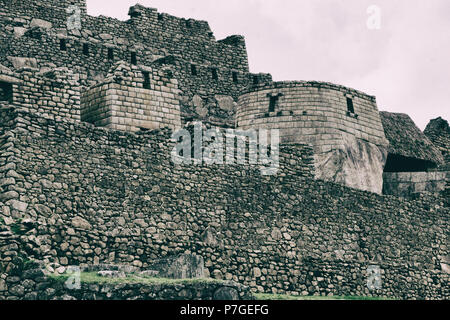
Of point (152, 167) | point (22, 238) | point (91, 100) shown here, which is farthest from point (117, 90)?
point (22, 238)

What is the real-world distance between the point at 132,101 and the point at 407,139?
42.5 ft

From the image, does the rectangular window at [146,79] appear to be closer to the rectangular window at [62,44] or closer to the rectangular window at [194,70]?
the rectangular window at [62,44]

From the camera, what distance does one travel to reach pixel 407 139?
147 ft

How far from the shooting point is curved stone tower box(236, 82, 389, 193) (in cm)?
3919

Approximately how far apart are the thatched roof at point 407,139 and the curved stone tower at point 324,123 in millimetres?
2504

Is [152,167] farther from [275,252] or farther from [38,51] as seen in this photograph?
[38,51]

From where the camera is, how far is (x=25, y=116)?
100 ft

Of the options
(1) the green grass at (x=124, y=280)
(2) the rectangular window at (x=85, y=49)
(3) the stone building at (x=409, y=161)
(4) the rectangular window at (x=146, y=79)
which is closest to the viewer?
(1) the green grass at (x=124, y=280)

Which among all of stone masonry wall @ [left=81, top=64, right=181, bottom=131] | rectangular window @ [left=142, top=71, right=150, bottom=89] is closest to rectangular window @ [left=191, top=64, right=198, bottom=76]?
stone masonry wall @ [left=81, top=64, right=181, bottom=131]

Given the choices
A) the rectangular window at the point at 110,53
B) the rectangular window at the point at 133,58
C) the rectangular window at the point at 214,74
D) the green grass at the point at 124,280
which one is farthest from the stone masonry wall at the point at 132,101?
the rectangular window at the point at 214,74

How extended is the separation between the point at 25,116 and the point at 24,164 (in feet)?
4.14

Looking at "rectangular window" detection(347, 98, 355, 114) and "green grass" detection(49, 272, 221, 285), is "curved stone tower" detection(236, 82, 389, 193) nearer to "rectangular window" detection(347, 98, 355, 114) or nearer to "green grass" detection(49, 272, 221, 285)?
"rectangular window" detection(347, 98, 355, 114)

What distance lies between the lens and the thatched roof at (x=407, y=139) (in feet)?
144

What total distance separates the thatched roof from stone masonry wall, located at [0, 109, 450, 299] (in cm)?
454
